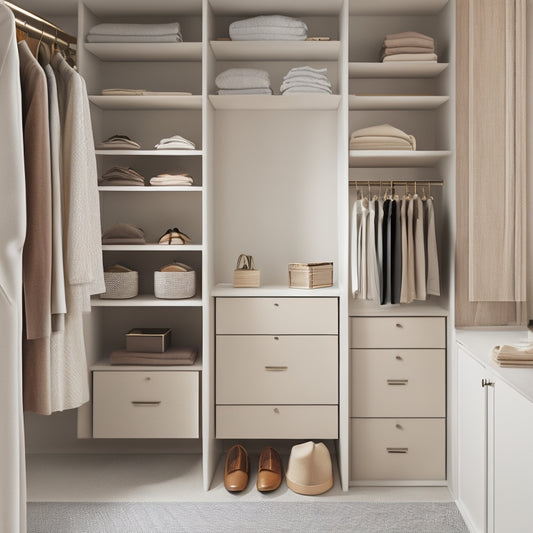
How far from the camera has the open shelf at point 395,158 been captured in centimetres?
281

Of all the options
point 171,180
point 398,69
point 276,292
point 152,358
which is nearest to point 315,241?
point 276,292

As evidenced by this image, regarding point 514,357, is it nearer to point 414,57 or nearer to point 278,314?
point 278,314

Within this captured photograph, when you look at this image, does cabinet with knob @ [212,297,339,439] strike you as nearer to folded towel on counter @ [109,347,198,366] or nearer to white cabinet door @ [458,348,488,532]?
folded towel on counter @ [109,347,198,366]

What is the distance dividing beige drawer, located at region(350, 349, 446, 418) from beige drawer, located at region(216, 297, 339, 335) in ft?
0.76

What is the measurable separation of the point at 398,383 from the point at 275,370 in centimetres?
63

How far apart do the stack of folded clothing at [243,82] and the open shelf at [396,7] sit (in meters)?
0.64

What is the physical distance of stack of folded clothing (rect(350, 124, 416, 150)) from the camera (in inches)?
114

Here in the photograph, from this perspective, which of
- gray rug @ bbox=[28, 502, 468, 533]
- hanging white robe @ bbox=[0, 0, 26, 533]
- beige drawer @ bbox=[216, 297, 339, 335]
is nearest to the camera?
hanging white robe @ bbox=[0, 0, 26, 533]

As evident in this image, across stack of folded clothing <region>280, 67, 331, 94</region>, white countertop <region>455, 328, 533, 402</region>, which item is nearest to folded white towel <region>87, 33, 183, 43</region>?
stack of folded clothing <region>280, 67, 331, 94</region>

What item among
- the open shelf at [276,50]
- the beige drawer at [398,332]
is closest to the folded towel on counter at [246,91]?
the open shelf at [276,50]

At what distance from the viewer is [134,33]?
9.68 ft

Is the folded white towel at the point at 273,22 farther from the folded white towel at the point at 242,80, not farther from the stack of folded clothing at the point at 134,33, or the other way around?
the stack of folded clothing at the point at 134,33

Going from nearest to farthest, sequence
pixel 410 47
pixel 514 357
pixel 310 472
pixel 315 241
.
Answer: pixel 514 357 < pixel 310 472 < pixel 410 47 < pixel 315 241

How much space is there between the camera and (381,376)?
9.44ft
